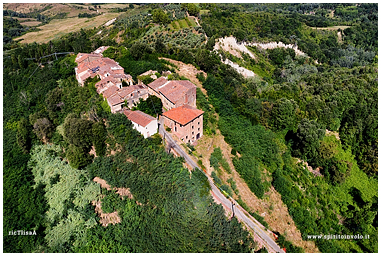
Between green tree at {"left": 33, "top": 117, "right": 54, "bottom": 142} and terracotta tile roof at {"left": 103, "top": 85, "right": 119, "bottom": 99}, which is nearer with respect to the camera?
terracotta tile roof at {"left": 103, "top": 85, "right": 119, "bottom": 99}

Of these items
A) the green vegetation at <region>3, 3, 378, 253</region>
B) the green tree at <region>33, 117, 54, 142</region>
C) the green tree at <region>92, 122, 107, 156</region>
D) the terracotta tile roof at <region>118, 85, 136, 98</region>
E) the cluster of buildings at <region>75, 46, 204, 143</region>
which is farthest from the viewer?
the green tree at <region>33, 117, 54, 142</region>

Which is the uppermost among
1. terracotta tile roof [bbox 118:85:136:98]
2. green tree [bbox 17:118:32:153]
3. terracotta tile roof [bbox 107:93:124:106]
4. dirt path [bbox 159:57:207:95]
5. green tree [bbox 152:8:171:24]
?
green tree [bbox 152:8:171:24]

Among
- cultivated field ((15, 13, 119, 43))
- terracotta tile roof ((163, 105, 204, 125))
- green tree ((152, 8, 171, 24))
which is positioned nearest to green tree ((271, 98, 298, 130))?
terracotta tile roof ((163, 105, 204, 125))

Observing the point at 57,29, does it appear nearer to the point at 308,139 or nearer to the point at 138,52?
the point at 138,52

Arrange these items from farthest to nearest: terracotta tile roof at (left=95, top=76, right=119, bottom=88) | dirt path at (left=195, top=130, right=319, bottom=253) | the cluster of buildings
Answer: terracotta tile roof at (left=95, top=76, right=119, bottom=88), the cluster of buildings, dirt path at (left=195, top=130, right=319, bottom=253)

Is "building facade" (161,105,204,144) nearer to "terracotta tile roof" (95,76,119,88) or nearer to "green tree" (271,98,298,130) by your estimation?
"terracotta tile roof" (95,76,119,88)

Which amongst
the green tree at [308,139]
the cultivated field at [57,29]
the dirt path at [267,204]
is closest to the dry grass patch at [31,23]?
the cultivated field at [57,29]

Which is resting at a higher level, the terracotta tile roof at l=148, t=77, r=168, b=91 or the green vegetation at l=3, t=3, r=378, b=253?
the terracotta tile roof at l=148, t=77, r=168, b=91
